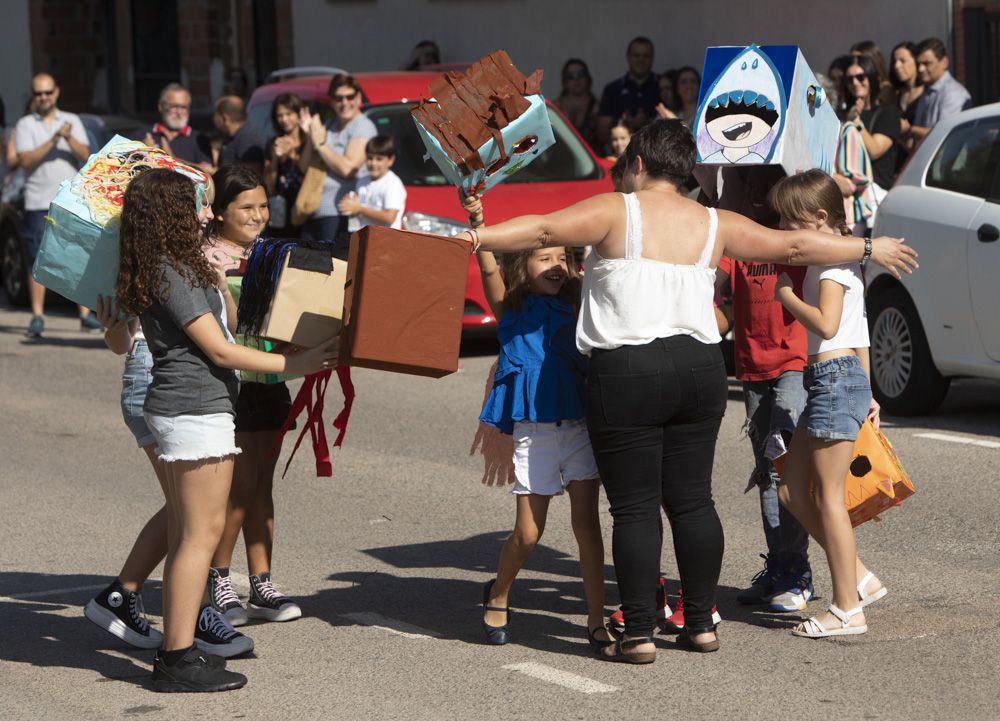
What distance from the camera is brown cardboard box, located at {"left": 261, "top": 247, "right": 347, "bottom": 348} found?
5.52 metres

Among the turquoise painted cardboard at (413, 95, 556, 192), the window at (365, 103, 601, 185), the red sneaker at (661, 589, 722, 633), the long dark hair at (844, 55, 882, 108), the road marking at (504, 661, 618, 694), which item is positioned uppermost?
the long dark hair at (844, 55, 882, 108)

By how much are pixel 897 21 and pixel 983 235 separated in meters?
7.44

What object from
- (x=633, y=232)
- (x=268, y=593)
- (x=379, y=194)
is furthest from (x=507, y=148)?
(x=379, y=194)

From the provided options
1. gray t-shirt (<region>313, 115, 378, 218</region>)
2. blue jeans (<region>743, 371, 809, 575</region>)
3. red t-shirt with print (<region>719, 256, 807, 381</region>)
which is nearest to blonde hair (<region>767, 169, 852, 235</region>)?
red t-shirt with print (<region>719, 256, 807, 381</region>)

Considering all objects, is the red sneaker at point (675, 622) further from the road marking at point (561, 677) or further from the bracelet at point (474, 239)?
the bracelet at point (474, 239)

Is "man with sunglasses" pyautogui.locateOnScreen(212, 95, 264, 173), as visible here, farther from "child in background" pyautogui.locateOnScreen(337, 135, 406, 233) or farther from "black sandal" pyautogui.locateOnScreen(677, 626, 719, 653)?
"black sandal" pyautogui.locateOnScreen(677, 626, 719, 653)

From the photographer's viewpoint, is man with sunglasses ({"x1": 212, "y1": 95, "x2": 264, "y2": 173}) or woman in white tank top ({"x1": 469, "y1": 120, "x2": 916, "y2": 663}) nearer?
woman in white tank top ({"x1": 469, "y1": 120, "x2": 916, "y2": 663})

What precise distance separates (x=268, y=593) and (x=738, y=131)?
7.96 feet

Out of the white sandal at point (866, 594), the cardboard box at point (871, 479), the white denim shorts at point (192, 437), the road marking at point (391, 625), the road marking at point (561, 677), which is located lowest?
the road marking at point (391, 625)

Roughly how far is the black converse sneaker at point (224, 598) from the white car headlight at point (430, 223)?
6.46 metres

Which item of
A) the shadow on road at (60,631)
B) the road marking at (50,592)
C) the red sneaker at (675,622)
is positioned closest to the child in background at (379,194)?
the shadow on road at (60,631)

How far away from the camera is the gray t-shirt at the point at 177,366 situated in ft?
18.1

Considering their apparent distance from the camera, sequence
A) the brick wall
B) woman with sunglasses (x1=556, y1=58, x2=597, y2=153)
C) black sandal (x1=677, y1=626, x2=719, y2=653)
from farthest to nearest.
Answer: the brick wall
woman with sunglasses (x1=556, y1=58, x2=597, y2=153)
black sandal (x1=677, y1=626, x2=719, y2=653)

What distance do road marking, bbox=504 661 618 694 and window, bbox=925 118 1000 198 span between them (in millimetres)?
5114
